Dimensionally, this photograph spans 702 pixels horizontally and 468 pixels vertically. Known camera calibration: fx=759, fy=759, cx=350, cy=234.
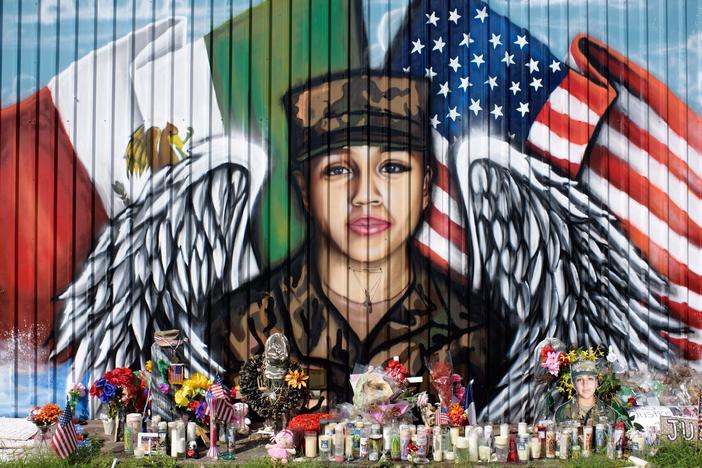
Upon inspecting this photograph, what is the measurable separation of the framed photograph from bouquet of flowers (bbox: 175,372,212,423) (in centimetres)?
35

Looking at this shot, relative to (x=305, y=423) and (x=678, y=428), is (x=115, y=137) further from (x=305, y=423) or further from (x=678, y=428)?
(x=678, y=428)

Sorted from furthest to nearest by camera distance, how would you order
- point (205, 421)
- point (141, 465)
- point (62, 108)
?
point (62, 108) < point (205, 421) < point (141, 465)

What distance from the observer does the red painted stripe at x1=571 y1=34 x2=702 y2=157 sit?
276 inches

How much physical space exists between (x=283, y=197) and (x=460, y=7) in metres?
2.37

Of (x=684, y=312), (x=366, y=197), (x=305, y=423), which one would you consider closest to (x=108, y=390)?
(x=305, y=423)

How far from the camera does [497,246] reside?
6.94 m

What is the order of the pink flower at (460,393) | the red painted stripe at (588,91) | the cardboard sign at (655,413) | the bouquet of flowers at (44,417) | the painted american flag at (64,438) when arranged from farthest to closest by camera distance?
the red painted stripe at (588,91), the pink flower at (460,393), the cardboard sign at (655,413), the bouquet of flowers at (44,417), the painted american flag at (64,438)

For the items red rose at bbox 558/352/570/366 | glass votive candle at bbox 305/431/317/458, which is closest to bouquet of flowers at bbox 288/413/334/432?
glass votive candle at bbox 305/431/317/458

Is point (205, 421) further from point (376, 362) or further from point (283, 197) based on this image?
point (283, 197)

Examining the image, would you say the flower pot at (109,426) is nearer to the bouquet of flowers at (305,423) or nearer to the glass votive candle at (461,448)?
the bouquet of flowers at (305,423)

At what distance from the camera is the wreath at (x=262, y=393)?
611 centimetres

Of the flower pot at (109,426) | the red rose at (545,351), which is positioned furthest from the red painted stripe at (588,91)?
the flower pot at (109,426)

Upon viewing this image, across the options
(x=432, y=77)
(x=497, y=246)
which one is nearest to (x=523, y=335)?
(x=497, y=246)

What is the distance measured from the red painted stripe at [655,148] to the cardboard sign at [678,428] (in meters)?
2.20
